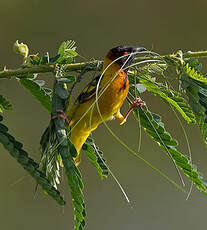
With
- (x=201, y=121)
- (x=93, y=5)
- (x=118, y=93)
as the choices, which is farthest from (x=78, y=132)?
(x=93, y=5)

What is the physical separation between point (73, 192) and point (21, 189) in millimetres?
1641

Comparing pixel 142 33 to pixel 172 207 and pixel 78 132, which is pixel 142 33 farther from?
pixel 78 132

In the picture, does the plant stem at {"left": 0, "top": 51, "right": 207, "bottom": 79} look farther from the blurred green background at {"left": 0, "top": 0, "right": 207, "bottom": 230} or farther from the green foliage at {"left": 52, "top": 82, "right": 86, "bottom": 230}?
the blurred green background at {"left": 0, "top": 0, "right": 207, "bottom": 230}

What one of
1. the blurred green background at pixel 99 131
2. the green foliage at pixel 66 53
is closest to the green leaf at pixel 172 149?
the green foliage at pixel 66 53

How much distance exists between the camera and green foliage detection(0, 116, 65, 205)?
20.6 inches

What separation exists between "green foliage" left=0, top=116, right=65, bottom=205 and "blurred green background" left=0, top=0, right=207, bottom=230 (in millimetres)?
1489

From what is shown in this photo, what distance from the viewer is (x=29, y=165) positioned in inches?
20.8

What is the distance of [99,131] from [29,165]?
1.63 m

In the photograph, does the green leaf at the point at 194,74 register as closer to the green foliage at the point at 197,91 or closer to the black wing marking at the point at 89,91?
the green foliage at the point at 197,91

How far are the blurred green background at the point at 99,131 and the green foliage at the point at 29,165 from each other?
1489 mm

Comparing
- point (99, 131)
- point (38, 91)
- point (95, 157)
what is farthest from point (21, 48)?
point (99, 131)

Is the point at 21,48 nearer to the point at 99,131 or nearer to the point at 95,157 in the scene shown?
the point at 95,157

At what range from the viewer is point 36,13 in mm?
2174

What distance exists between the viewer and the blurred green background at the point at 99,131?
6.85 ft
